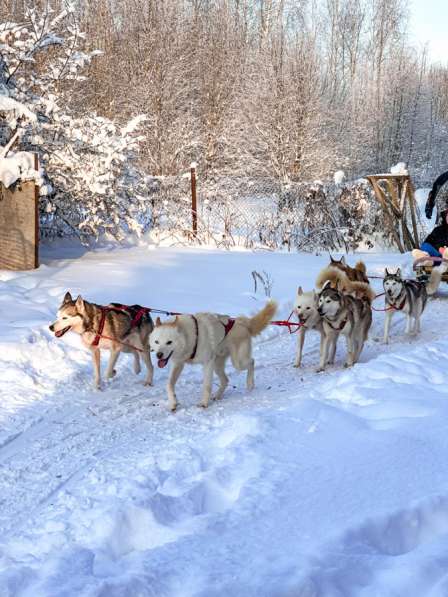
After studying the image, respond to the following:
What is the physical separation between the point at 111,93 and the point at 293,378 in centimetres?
2067

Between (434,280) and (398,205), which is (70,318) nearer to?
(434,280)

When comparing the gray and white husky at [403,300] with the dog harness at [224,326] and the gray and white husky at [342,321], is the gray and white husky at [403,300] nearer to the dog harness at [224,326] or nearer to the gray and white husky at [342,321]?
the gray and white husky at [342,321]

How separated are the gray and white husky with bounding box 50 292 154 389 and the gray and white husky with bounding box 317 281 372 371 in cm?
166

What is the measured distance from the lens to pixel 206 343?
15.0 ft

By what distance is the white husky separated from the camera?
432 cm

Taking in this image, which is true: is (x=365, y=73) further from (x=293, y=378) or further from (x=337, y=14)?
(x=293, y=378)

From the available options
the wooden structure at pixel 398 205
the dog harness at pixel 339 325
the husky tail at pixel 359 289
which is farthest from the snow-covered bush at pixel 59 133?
the wooden structure at pixel 398 205

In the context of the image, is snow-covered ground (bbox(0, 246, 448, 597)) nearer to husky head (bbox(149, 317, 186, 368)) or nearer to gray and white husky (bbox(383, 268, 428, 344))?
husky head (bbox(149, 317, 186, 368))

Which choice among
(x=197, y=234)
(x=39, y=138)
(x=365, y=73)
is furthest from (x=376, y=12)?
(x=39, y=138)

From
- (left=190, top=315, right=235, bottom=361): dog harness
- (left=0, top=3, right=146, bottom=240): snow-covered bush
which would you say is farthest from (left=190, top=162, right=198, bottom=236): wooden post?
(left=190, top=315, right=235, bottom=361): dog harness

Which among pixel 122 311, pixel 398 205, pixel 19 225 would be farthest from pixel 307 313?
pixel 398 205

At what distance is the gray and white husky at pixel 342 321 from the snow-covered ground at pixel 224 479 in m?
0.29

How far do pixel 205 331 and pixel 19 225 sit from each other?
5.13 m

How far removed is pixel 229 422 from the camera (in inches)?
163
